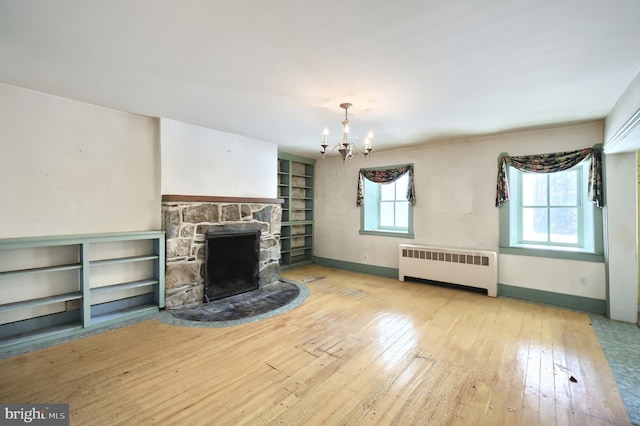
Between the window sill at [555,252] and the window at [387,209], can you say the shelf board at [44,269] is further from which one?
the window sill at [555,252]

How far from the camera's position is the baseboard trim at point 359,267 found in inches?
214

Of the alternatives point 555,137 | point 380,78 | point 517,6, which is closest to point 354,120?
point 380,78

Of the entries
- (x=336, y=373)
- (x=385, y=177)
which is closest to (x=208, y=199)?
(x=336, y=373)

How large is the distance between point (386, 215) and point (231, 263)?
3.20 m

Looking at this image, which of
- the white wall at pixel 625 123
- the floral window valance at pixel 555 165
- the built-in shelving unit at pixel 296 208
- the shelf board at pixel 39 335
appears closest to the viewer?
the white wall at pixel 625 123

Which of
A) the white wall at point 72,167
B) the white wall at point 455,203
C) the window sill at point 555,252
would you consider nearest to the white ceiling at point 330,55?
the white wall at point 72,167

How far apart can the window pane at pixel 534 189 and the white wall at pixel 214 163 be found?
4174mm

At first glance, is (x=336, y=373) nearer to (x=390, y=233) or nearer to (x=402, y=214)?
(x=390, y=233)

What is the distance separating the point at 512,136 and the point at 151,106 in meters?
5.02

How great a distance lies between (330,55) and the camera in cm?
212

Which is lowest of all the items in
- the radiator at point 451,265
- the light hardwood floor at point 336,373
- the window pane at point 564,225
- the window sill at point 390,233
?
the light hardwood floor at point 336,373

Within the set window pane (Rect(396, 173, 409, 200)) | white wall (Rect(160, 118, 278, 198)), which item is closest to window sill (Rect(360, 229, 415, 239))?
window pane (Rect(396, 173, 409, 200))

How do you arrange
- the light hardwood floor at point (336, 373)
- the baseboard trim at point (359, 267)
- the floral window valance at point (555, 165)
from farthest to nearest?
1. the baseboard trim at point (359, 267)
2. the floral window valance at point (555, 165)
3. the light hardwood floor at point (336, 373)

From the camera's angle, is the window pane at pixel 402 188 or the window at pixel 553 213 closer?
the window at pixel 553 213
